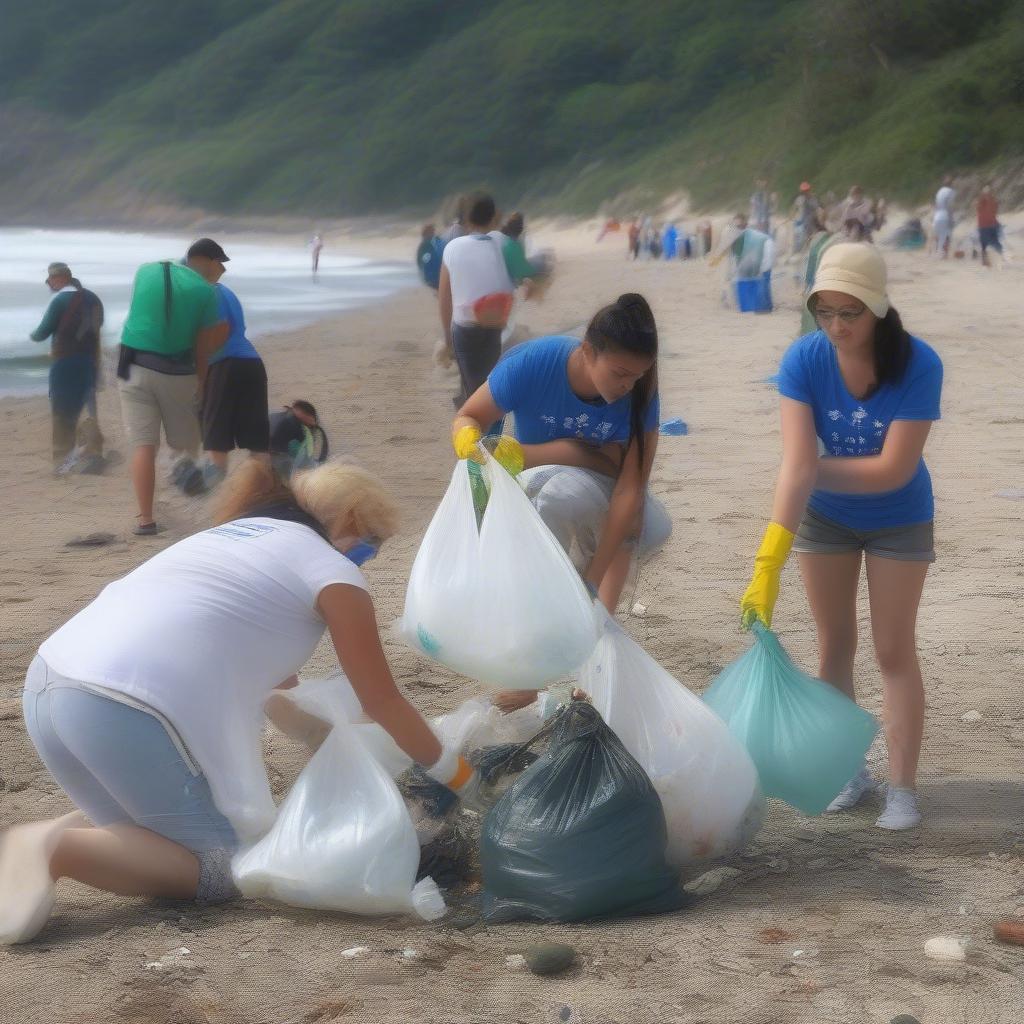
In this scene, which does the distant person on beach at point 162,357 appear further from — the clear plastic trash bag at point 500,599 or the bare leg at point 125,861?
the bare leg at point 125,861

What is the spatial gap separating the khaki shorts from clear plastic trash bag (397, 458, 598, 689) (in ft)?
12.4

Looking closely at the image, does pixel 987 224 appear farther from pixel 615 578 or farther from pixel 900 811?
pixel 900 811

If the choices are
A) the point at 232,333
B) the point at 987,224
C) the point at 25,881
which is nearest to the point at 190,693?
the point at 25,881

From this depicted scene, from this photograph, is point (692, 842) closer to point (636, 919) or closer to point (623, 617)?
point (636, 919)

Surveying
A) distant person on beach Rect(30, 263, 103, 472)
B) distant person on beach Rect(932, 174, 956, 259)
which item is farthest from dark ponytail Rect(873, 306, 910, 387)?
distant person on beach Rect(932, 174, 956, 259)

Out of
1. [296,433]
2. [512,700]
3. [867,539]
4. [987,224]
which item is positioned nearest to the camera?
[867,539]

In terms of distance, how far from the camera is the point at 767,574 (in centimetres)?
329

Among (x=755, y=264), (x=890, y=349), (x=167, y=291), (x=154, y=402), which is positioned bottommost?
(x=154, y=402)

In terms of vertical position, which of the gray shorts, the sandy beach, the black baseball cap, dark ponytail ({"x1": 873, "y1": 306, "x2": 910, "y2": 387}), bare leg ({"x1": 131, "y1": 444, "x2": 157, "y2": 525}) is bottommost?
the sandy beach

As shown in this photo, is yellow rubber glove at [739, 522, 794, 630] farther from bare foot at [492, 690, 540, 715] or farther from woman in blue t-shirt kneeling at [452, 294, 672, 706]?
bare foot at [492, 690, 540, 715]

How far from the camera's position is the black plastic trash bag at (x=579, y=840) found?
2902 millimetres

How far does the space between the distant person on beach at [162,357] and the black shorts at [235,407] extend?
0.21 feet

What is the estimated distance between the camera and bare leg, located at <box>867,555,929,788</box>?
11.1 ft

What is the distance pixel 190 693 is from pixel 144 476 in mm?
4140
